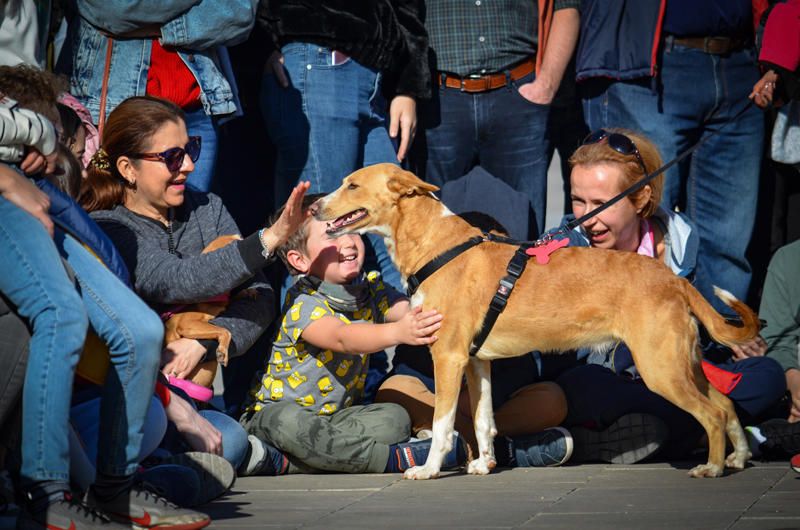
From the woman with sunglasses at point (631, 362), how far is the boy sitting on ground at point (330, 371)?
2.35 ft

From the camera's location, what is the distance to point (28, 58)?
5492 mm

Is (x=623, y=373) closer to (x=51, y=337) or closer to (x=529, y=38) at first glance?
(x=529, y=38)

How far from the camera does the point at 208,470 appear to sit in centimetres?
460

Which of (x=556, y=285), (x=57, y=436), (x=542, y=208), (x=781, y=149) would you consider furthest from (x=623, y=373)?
(x=57, y=436)

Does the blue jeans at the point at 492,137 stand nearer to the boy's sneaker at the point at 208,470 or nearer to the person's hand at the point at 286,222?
the person's hand at the point at 286,222

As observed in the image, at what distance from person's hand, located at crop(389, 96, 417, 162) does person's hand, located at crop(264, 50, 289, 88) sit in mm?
686

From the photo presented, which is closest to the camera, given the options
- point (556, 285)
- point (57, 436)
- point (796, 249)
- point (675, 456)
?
point (57, 436)

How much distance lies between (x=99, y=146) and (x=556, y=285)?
2.31m

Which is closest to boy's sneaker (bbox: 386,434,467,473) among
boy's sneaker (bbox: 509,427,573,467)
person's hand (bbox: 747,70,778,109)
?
boy's sneaker (bbox: 509,427,573,467)

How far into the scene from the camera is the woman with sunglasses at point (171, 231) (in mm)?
5113

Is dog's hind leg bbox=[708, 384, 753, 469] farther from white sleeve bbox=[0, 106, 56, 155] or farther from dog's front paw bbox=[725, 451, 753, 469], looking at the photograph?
white sleeve bbox=[0, 106, 56, 155]

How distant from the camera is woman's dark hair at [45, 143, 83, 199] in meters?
4.42

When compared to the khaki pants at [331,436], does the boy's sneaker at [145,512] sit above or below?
above

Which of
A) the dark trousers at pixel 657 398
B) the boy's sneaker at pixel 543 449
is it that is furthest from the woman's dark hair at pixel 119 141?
the dark trousers at pixel 657 398
